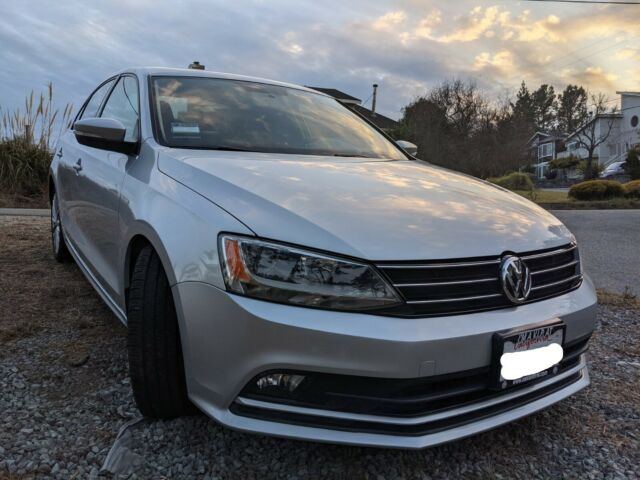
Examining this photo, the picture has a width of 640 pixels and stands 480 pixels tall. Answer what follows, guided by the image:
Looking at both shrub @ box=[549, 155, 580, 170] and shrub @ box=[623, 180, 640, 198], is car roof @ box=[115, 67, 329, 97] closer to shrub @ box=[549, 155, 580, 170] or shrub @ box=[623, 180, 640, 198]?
shrub @ box=[623, 180, 640, 198]

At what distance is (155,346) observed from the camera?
6.10 ft

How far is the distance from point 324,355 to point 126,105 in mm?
2181

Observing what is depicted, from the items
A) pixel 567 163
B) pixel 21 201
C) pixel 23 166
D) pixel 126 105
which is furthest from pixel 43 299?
pixel 567 163

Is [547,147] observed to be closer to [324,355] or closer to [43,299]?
[43,299]

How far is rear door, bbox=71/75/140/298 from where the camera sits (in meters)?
2.48

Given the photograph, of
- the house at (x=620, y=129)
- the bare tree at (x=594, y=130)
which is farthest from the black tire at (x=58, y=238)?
the house at (x=620, y=129)

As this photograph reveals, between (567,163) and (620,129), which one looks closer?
(567,163)

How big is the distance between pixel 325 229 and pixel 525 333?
0.74 m

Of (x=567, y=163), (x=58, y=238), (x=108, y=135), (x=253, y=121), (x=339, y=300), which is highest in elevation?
(x=567, y=163)

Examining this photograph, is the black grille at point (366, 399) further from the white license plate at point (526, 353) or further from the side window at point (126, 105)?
the side window at point (126, 105)

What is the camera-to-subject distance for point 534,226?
2.09 metres

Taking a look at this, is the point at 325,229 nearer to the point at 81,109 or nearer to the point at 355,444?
the point at 355,444

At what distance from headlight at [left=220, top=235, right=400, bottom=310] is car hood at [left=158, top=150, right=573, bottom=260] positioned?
0.14 feet

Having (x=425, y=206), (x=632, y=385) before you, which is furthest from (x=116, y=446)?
(x=632, y=385)
